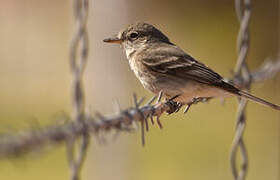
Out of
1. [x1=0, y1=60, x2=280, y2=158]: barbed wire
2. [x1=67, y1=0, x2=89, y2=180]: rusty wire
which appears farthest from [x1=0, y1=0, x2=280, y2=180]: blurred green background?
[x1=67, y1=0, x2=89, y2=180]: rusty wire

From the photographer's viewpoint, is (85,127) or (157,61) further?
(157,61)

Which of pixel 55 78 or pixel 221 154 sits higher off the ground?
pixel 221 154

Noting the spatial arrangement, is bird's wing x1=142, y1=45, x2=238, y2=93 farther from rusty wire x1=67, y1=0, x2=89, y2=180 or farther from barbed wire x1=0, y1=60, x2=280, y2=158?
rusty wire x1=67, y1=0, x2=89, y2=180

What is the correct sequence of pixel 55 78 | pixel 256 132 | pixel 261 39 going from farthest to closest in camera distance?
pixel 55 78 < pixel 261 39 < pixel 256 132

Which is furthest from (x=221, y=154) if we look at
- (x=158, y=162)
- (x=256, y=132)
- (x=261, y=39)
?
(x=261, y=39)

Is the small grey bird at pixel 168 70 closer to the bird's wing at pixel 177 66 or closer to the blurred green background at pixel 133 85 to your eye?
the bird's wing at pixel 177 66

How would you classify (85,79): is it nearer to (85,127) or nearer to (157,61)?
(157,61)

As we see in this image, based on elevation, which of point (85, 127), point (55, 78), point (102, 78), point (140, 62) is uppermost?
point (85, 127)
